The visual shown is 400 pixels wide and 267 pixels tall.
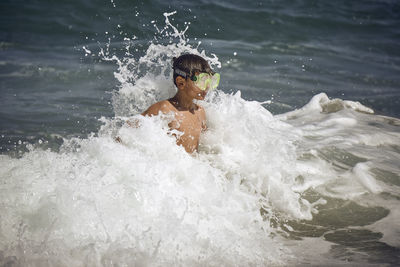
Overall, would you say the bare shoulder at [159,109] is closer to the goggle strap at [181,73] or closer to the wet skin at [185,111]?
the wet skin at [185,111]

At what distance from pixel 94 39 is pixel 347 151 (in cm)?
777

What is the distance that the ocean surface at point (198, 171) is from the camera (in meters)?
3.03

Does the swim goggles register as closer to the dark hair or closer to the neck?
the dark hair

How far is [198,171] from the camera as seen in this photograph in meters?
3.89

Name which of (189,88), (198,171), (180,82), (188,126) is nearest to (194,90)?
(189,88)

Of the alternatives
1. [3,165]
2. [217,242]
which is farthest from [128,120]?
[217,242]

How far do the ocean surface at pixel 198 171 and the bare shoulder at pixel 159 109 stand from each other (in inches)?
3.6

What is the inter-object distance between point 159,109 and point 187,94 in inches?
12.4

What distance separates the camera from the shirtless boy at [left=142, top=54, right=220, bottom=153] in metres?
4.19

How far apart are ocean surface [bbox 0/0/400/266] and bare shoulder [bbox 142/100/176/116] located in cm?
9

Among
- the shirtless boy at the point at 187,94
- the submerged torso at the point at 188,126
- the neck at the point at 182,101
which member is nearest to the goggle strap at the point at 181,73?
the shirtless boy at the point at 187,94

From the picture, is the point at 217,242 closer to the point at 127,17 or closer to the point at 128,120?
the point at 128,120

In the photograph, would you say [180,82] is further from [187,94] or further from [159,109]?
[159,109]

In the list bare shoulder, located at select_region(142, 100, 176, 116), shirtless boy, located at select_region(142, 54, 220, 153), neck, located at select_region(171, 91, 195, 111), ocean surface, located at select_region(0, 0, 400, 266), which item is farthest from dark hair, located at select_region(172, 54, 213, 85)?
ocean surface, located at select_region(0, 0, 400, 266)
